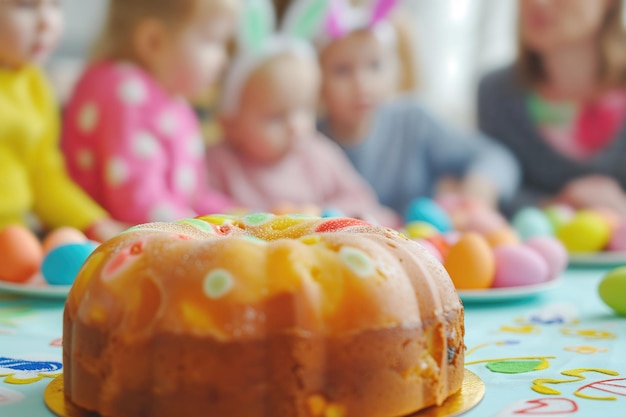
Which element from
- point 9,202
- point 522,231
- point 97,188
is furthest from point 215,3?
point 522,231

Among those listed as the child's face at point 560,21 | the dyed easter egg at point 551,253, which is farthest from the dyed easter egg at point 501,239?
the child's face at point 560,21

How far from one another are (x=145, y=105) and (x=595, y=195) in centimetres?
109

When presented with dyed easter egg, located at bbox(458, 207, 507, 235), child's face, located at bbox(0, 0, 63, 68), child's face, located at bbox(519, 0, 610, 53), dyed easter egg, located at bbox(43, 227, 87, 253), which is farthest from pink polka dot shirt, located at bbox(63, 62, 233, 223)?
child's face, located at bbox(519, 0, 610, 53)

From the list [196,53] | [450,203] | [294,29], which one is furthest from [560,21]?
[196,53]

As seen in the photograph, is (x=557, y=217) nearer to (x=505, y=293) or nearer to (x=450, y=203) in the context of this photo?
(x=450, y=203)

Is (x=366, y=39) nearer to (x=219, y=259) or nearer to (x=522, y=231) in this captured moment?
(x=522, y=231)

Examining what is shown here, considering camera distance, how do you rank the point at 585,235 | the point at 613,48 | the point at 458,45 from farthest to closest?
the point at 458,45
the point at 613,48
the point at 585,235

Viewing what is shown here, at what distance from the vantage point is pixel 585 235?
4.96ft

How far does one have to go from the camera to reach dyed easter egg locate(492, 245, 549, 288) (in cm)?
114

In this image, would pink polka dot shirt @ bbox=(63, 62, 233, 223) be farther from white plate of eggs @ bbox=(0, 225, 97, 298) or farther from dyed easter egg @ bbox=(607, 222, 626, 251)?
dyed easter egg @ bbox=(607, 222, 626, 251)

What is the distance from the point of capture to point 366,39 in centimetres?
200

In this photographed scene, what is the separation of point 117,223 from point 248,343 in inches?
37.2

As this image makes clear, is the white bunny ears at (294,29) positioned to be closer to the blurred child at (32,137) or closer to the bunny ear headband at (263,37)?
the bunny ear headband at (263,37)

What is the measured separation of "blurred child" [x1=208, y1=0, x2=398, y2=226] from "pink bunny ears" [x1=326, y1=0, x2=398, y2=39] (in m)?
0.10
